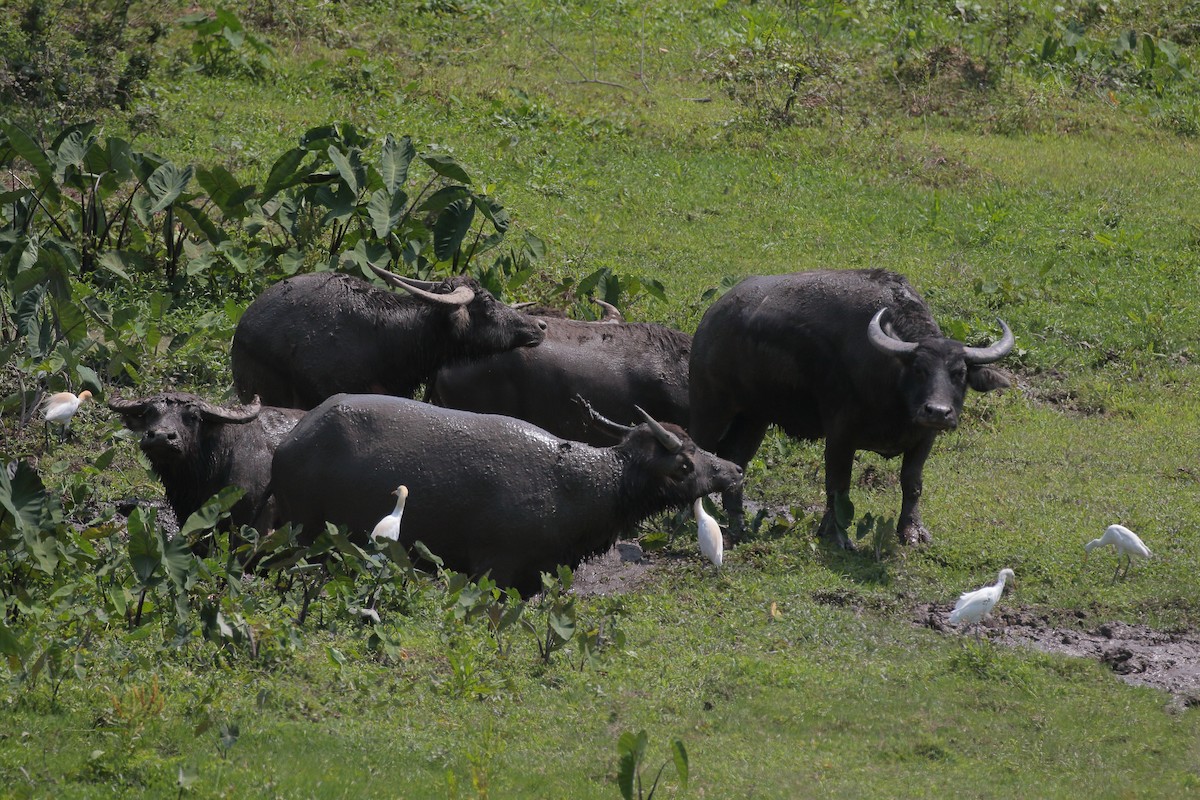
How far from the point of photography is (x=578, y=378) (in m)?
10.6

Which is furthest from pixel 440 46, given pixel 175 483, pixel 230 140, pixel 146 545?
pixel 146 545

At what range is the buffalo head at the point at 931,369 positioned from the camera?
30.1 feet

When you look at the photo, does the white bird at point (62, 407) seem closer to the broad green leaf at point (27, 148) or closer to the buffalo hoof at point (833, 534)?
the broad green leaf at point (27, 148)

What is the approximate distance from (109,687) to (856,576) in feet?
14.5

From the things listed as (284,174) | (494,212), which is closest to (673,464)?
(494,212)

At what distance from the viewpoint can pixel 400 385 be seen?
10867 mm

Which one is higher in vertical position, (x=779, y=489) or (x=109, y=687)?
(x=109, y=687)

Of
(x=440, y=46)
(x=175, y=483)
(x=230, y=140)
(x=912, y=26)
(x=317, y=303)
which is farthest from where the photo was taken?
A: (x=912, y=26)

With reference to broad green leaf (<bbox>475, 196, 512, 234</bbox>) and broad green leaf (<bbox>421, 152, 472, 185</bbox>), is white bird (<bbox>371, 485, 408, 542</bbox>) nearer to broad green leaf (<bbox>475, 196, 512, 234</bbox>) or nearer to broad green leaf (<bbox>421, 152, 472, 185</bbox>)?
broad green leaf (<bbox>475, 196, 512, 234</bbox>)

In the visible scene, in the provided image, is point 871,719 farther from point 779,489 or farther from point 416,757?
point 779,489

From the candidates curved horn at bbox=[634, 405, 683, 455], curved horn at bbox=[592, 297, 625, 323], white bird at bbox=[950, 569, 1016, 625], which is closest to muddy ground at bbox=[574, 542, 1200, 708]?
white bird at bbox=[950, 569, 1016, 625]

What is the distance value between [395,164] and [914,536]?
16.9 ft

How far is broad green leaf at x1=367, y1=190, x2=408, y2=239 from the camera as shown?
12242 mm

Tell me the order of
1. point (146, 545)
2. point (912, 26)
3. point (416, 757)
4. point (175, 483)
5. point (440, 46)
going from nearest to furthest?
point (416, 757) → point (146, 545) → point (175, 483) → point (440, 46) → point (912, 26)
